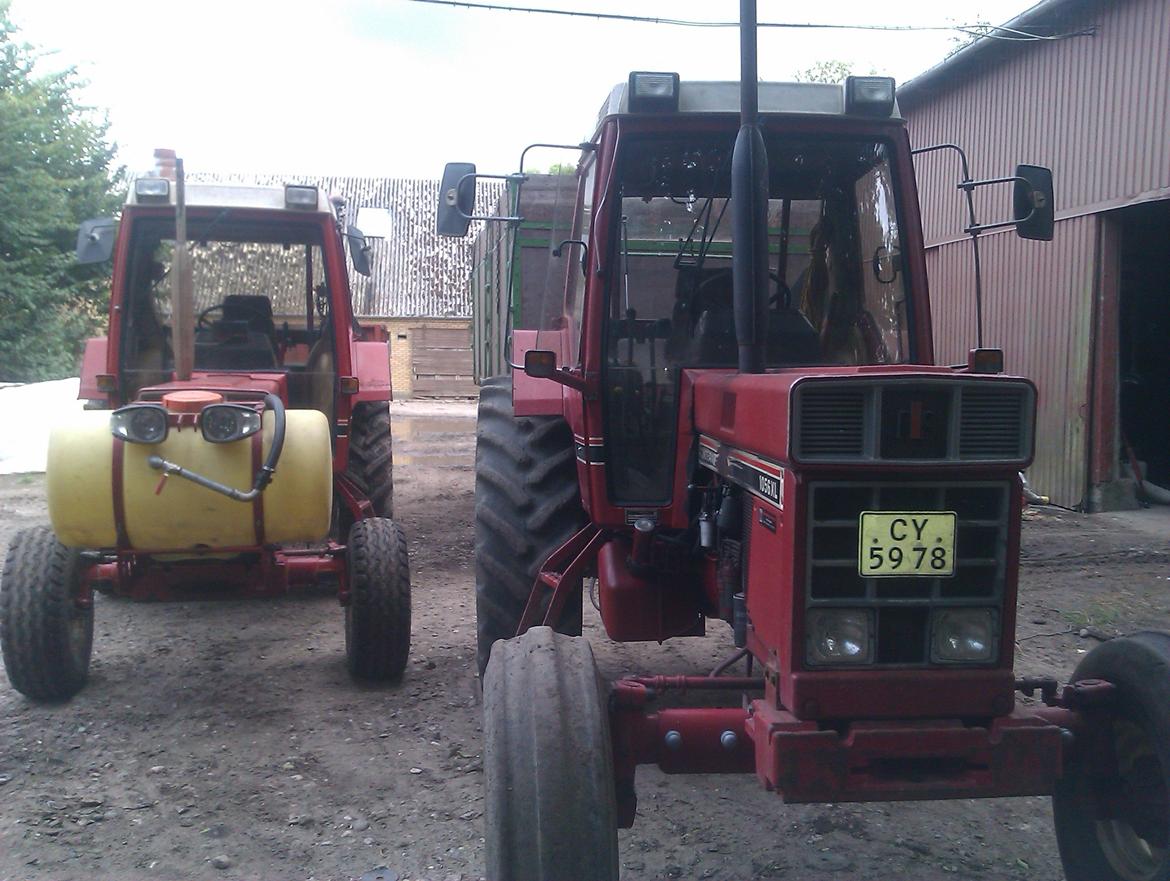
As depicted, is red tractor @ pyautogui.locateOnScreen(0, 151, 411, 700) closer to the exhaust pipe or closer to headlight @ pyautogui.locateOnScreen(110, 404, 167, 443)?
headlight @ pyautogui.locateOnScreen(110, 404, 167, 443)

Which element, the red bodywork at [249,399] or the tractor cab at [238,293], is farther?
the tractor cab at [238,293]

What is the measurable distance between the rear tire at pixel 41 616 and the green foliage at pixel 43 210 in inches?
555

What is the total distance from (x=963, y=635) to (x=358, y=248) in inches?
202

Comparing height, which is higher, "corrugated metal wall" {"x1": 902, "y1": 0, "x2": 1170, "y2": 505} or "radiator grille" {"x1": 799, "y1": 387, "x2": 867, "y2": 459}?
"corrugated metal wall" {"x1": 902, "y1": 0, "x2": 1170, "y2": 505}

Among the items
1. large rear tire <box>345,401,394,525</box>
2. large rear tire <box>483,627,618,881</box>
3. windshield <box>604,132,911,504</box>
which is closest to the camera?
large rear tire <box>483,627,618,881</box>

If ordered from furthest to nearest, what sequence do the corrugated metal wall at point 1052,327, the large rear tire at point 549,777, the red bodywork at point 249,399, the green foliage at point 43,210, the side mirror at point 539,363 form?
the green foliage at point 43,210, the corrugated metal wall at point 1052,327, the red bodywork at point 249,399, the side mirror at point 539,363, the large rear tire at point 549,777

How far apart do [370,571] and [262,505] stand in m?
0.69

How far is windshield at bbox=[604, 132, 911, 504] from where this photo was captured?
389cm

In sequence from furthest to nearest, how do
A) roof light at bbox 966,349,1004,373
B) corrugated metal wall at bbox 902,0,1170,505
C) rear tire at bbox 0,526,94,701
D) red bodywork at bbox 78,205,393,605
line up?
corrugated metal wall at bbox 902,0,1170,505
red bodywork at bbox 78,205,393,605
rear tire at bbox 0,526,94,701
roof light at bbox 966,349,1004,373

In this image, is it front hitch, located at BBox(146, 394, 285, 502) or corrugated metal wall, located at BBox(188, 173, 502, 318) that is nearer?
front hitch, located at BBox(146, 394, 285, 502)

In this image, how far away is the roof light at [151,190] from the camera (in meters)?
5.77

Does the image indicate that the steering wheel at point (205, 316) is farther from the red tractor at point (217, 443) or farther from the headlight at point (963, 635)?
the headlight at point (963, 635)

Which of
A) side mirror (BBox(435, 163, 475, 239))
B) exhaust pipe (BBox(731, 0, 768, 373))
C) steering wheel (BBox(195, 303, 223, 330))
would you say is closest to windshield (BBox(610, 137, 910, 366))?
side mirror (BBox(435, 163, 475, 239))

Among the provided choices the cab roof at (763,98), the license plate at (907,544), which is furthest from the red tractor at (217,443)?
the license plate at (907,544)
